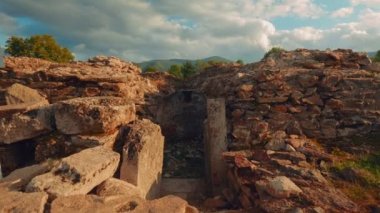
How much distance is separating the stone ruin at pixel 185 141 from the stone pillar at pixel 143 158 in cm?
2

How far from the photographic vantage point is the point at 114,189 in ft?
16.8

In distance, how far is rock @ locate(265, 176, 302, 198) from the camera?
536cm

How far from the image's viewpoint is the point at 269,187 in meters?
5.54

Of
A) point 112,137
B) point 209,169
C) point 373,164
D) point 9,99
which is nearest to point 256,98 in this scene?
point 209,169

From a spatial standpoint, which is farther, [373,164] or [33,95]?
[33,95]

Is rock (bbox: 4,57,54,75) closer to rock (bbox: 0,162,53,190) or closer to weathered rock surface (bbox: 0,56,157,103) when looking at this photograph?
weathered rock surface (bbox: 0,56,157,103)

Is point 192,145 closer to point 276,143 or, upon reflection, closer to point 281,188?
point 276,143

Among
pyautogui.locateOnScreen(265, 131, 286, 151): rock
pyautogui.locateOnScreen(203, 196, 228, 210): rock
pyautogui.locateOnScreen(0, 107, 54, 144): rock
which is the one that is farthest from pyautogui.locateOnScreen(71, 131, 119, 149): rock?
pyautogui.locateOnScreen(265, 131, 286, 151): rock

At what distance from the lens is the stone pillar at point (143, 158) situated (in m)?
6.04

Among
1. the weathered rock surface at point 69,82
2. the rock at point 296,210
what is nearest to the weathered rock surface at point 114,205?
the rock at point 296,210

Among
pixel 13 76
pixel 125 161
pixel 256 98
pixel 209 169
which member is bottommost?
pixel 209 169

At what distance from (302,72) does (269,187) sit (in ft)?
12.3

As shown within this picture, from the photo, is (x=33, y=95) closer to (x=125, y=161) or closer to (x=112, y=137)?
(x=112, y=137)

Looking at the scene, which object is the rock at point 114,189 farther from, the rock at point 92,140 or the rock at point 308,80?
the rock at point 308,80
